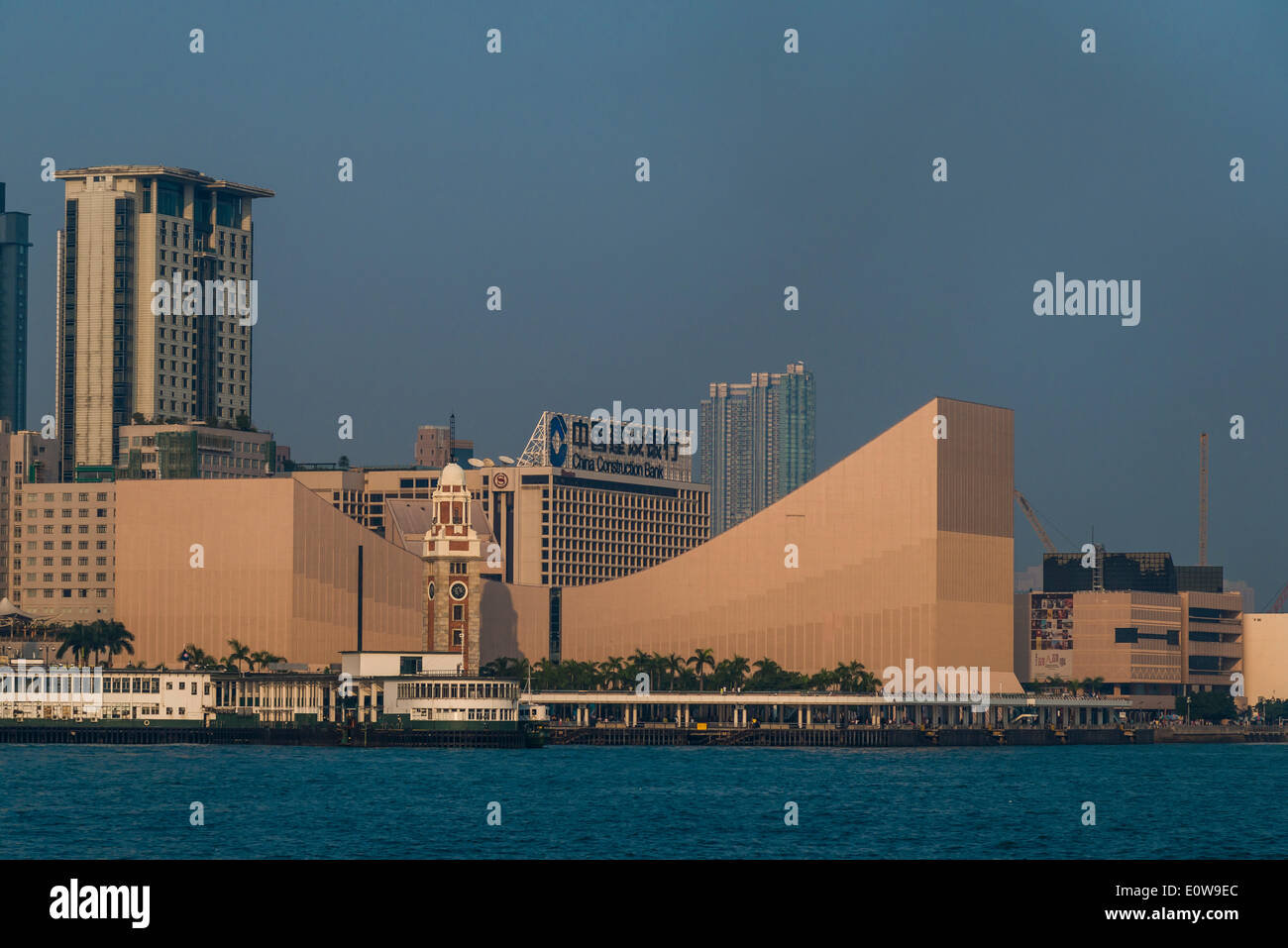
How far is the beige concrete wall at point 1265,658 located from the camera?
18362 centimetres

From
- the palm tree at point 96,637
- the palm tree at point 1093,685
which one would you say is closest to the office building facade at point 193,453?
the palm tree at point 96,637

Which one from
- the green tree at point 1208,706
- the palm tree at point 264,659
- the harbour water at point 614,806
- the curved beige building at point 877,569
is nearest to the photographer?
the harbour water at point 614,806

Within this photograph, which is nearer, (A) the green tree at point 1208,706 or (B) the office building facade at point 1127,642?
(A) the green tree at point 1208,706

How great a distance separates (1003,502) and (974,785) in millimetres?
73543

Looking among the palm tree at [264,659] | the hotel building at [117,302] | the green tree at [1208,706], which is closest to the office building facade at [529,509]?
the hotel building at [117,302]

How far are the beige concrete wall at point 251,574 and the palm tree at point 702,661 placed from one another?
2159 centimetres

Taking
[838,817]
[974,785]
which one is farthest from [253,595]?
[838,817]

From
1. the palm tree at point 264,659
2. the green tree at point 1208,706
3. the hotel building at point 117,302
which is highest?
the hotel building at point 117,302

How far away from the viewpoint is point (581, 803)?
65.8m

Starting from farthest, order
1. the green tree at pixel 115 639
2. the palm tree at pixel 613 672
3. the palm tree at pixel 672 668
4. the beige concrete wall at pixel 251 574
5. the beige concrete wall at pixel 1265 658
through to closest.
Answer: the beige concrete wall at pixel 1265 658
the palm tree at pixel 613 672
the palm tree at pixel 672 668
the beige concrete wall at pixel 251 574
the green tree at pixel 115 639

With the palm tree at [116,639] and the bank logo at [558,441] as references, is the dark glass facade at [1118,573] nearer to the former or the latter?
the bank logo at [558,441]

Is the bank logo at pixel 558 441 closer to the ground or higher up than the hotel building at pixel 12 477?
higher up
